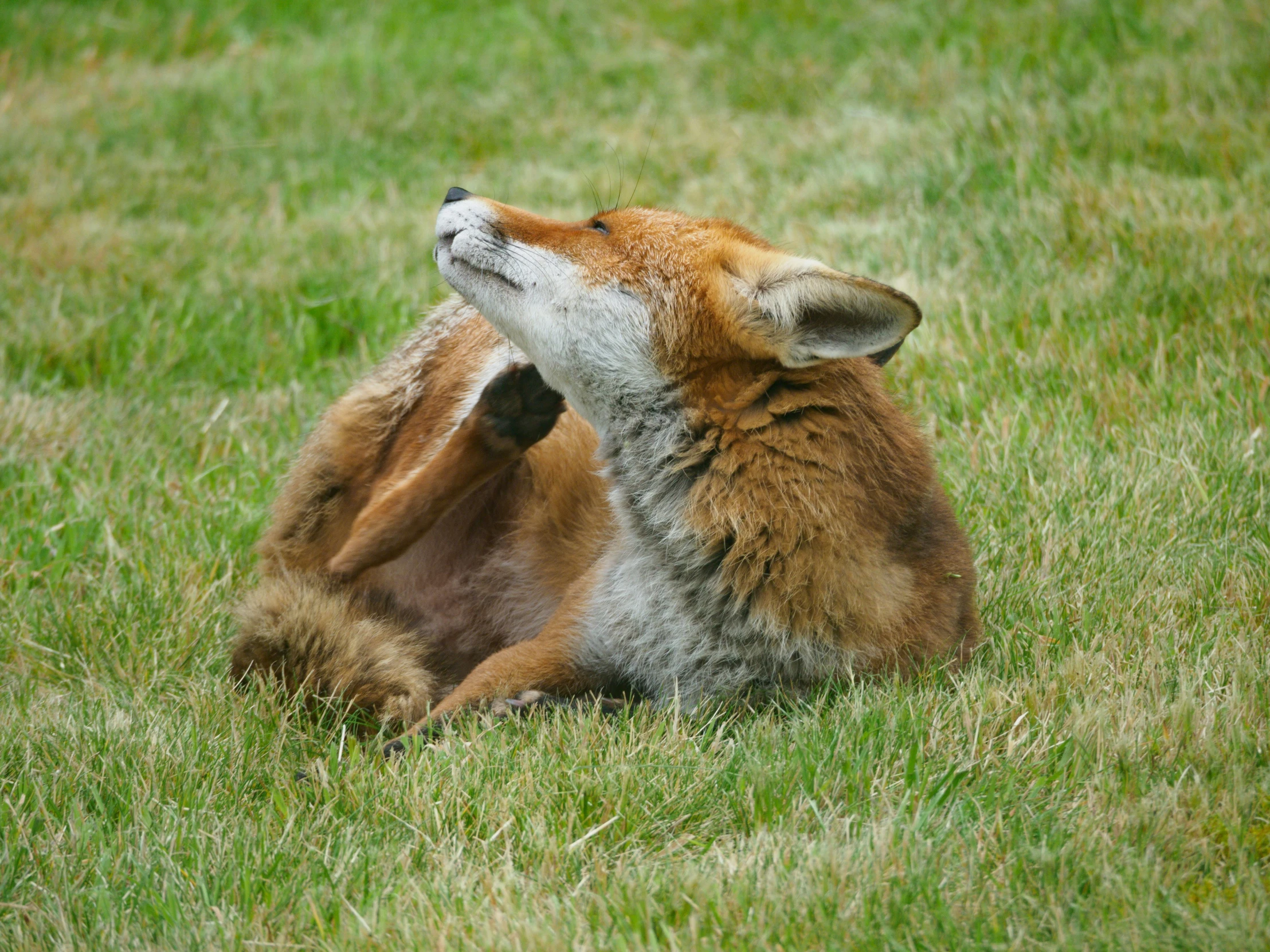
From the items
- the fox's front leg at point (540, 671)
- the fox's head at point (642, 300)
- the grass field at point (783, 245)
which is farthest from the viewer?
the fox's front leg at point (540, 671)

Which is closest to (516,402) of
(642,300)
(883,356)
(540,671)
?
(642,300)

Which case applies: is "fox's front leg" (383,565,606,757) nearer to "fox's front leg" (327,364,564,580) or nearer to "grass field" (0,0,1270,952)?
"grass field" (0,0,1270,952)

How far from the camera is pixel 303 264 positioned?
7656mm

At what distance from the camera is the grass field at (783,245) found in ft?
9.07

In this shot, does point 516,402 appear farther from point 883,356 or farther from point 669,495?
point 883,356

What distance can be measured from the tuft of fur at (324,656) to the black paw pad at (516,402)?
784 millimetres

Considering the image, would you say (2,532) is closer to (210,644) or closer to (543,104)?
(210,644)

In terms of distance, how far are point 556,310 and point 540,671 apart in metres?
1.10

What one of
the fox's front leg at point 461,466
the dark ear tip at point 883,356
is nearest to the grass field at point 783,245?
the fox's front leg at point 461,466

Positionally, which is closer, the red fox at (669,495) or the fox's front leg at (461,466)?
the red fox at (669,495)

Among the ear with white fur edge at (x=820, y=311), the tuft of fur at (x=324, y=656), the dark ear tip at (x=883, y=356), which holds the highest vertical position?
the ear with white fur edge at (x=820, y=311)

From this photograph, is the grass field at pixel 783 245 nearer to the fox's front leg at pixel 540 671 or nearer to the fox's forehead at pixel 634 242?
the fox's front leg at pixel 540 671

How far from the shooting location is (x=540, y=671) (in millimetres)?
3742

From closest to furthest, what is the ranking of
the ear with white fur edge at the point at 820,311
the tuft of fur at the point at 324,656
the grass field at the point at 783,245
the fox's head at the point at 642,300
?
1. the grass field at the point at 783,245
2. the ear with white fur edge at the point at 820,311
3. the fox's head at the point at 642,300
4. the tuft of fur at the point at 324,656
